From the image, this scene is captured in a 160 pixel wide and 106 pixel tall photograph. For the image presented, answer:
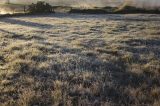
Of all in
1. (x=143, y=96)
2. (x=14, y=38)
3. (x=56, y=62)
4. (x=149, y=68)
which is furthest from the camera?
(x=14, y=38)

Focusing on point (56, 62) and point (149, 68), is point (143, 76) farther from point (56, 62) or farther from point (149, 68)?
point (56, 62)

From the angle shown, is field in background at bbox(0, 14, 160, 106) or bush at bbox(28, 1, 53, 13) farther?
bush at bbox(28, 1, 53, 13)

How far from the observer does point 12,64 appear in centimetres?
1362

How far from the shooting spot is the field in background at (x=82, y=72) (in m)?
9.82

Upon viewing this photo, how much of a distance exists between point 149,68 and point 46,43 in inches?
302

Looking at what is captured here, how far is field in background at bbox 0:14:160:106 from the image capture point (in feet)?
32.2

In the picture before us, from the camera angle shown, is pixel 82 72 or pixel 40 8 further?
pixel 40 8

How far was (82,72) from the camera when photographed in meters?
12.3

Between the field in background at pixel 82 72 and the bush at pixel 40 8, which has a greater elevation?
the bush at pixel 40 8

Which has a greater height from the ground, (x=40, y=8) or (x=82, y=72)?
(x=40, y=8)

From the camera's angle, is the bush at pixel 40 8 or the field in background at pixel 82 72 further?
the bush at pixel 40 8

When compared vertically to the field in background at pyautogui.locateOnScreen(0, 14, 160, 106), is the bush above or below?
above

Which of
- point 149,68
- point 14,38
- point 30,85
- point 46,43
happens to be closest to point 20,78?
point 30,85

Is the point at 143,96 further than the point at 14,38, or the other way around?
the point at 14,38
